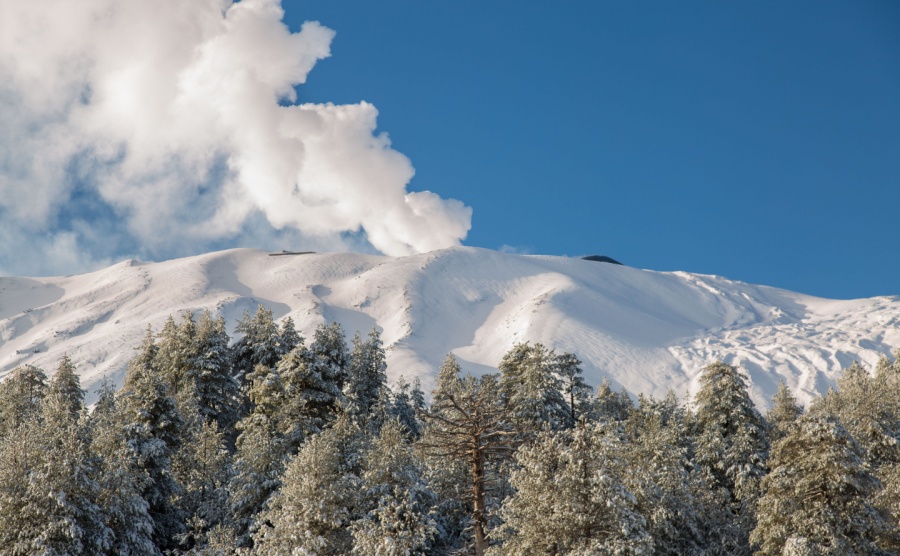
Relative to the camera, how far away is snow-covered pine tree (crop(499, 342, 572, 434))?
49.1 m

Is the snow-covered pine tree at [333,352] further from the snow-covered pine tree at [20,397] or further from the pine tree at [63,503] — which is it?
the snow-covered pine tree at [20,397]

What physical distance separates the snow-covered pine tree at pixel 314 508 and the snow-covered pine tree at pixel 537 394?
16.6 m

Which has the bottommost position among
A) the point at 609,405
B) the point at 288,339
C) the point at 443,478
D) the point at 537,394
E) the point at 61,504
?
the point at 61,504

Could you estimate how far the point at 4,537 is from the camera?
93.7 feet

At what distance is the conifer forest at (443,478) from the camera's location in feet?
84.3

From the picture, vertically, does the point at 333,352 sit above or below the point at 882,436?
above

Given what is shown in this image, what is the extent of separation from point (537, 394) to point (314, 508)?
23.1m

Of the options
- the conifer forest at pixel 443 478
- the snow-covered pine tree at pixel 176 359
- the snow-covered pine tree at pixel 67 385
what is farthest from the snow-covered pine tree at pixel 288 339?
the snow-covered pine tree at pixel 67 385

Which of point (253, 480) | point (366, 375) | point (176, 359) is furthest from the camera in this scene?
point (366, 375)

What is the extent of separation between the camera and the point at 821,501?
28812 millimetres

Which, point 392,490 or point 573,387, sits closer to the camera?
point 392,490

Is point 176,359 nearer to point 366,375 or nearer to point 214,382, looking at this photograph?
point 214,382

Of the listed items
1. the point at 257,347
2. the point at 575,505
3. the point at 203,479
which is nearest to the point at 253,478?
the point at 203,479

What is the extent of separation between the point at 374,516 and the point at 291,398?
11.4 m
